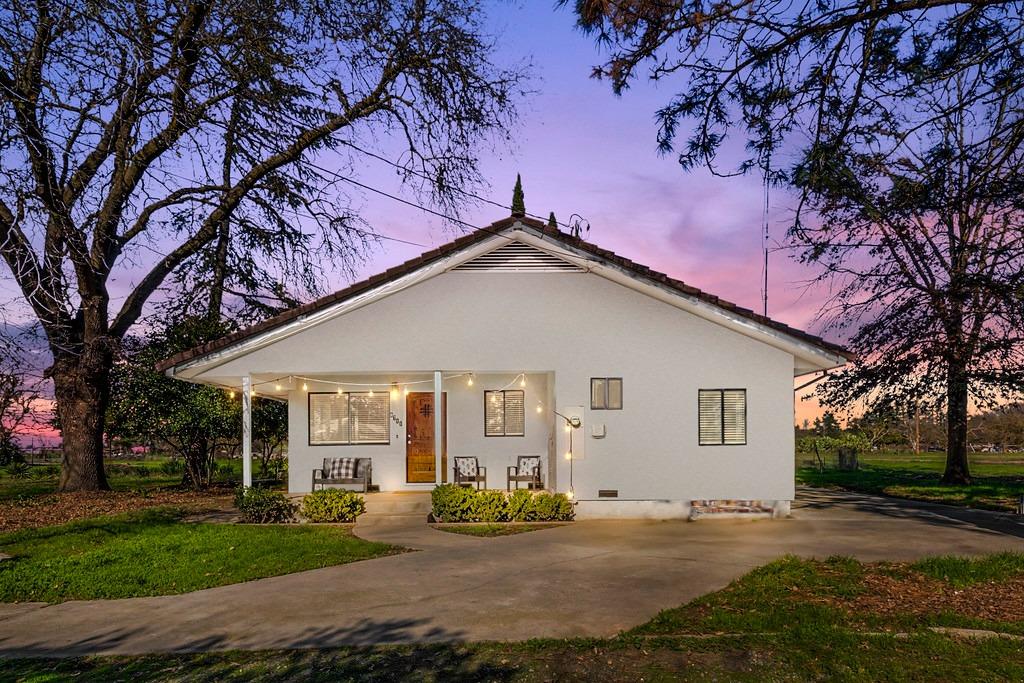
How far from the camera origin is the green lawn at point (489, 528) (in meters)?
12.7

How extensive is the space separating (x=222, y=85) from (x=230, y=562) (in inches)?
267

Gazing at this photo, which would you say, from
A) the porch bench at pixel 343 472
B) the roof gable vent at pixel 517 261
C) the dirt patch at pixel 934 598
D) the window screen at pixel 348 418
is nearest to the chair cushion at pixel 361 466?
the porch bench at pixel 343 472

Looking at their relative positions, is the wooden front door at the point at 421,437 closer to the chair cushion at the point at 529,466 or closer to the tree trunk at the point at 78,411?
the chair cushion at the point at 529,466

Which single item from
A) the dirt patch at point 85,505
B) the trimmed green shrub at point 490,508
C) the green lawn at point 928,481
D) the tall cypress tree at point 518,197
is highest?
the tall cypress tree at point 518,197

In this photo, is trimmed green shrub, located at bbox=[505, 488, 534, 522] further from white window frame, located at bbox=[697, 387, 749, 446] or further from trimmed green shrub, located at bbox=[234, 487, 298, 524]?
trimmed green shrub, located at bbox=[234, 487, 298, 524]

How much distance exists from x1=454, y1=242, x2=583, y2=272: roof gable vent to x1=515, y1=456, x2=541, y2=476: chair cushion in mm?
4857

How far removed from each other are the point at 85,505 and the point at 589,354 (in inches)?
468

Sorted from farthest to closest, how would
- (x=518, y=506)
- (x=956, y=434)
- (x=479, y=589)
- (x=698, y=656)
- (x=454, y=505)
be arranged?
(x=956, y=434) < (x=518, y=506) < (x=454, y=505) < (x=479, y=589) < (x=698, y=656)

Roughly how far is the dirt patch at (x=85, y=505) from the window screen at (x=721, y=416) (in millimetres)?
10994

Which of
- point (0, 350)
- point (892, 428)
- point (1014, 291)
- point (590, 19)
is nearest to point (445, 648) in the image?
point (0, 350)

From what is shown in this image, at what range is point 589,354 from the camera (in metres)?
14.6

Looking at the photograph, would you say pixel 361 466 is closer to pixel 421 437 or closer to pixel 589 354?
pixel 421 437

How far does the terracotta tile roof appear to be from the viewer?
14.0 meters

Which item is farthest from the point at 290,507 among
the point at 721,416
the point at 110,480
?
the point at 110,480
